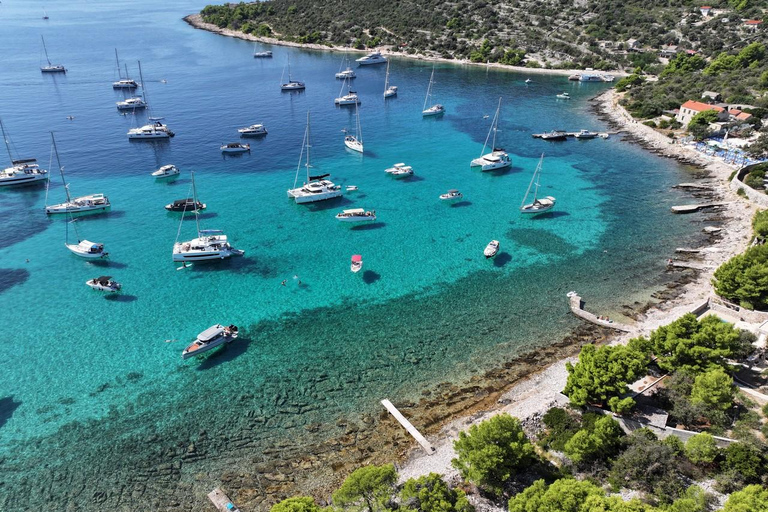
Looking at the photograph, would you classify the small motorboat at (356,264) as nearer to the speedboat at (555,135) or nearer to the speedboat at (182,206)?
the speedboat at (182,206)

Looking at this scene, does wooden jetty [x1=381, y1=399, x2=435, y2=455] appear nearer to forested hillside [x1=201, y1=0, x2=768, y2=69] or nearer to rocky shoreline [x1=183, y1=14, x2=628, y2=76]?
rocky shoreline [x1=183, y1=14, x2=628, y2=76]

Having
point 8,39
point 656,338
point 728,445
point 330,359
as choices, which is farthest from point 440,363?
point 8,39

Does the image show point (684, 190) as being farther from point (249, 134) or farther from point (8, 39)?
point (8, 39)

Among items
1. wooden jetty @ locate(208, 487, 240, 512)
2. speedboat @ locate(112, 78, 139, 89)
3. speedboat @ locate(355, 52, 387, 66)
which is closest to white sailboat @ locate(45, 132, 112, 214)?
wooden jetty @ locate(208, 487, 240, 512)

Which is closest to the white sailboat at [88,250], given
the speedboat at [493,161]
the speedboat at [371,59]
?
the speedboat at [493,161]

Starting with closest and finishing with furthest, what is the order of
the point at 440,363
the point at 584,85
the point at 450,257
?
the point at 440,363 → the point at 450,257 → the point at 584,85
